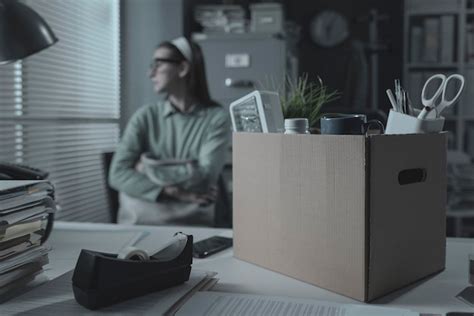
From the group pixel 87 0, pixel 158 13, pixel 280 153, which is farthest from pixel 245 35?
pixel 280 153

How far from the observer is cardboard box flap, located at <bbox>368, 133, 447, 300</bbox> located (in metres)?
0.74

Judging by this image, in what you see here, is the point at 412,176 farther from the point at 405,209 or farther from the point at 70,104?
the point at 70,104

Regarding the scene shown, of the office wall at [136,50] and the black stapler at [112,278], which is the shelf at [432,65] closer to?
the office wall at [136,50]

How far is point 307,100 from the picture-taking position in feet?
3.21

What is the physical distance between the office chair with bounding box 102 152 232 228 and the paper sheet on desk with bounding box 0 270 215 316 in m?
1.36

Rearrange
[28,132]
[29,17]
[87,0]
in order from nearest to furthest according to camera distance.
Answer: [29,17], [28,132], [87,0]

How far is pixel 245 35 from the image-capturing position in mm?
3121

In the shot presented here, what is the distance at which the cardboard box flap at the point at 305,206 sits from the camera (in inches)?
29.0

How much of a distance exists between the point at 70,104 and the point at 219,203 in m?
0.96

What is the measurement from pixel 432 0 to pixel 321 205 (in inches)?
127

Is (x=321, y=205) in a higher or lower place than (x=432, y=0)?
lower

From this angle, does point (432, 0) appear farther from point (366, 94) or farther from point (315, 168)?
point (315, 168)

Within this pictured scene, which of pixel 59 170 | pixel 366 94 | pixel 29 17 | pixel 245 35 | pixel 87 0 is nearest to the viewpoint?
pixel 29 17

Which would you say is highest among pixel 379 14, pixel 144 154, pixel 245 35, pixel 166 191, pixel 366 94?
pixel 379 14
